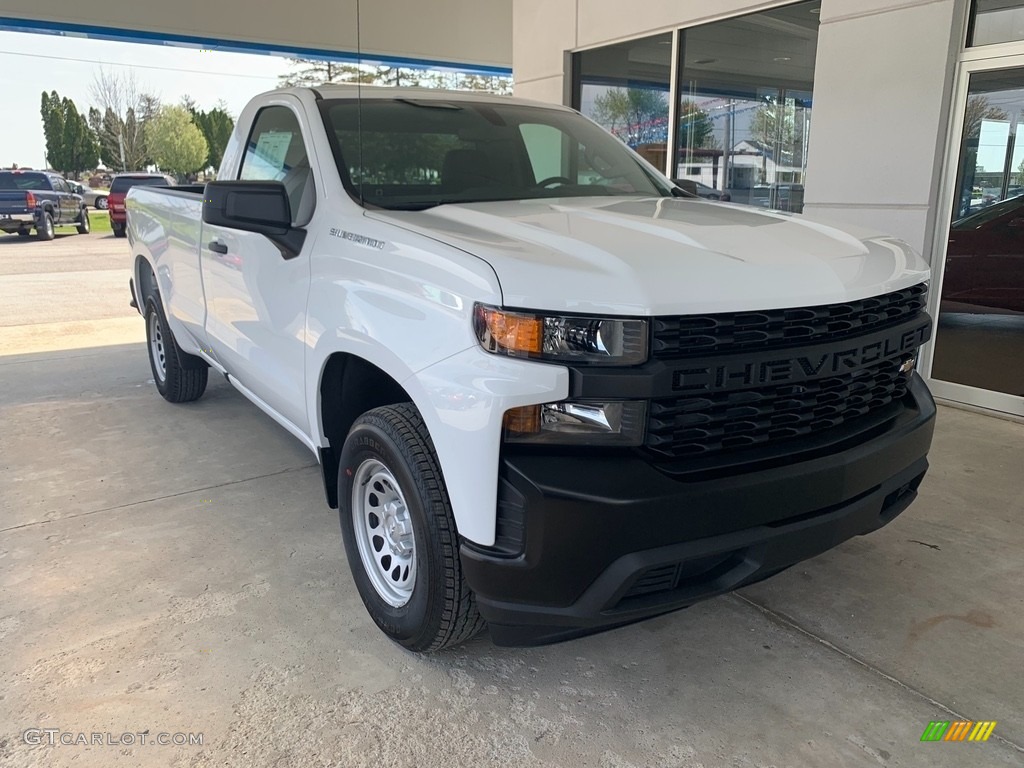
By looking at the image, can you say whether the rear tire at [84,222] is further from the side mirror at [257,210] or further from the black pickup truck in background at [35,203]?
the side mirror at [257,210]

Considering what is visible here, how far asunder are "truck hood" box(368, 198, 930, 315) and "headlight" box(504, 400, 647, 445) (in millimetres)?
255

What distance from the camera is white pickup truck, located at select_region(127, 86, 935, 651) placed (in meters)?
2.05

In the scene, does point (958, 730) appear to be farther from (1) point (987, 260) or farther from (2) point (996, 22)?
(2) point (996, 22)

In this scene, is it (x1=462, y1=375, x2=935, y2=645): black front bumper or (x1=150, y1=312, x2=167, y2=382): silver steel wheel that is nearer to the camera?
(x1=462, y1=375, x2=935, y2=645): black front bumper

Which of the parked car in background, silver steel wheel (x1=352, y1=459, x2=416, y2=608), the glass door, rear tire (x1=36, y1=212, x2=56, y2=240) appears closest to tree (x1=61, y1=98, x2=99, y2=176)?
the parked car in background

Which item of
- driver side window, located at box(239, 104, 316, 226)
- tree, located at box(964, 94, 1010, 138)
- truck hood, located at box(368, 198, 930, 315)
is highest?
tree, located at box(964, 94, 1010, 138)

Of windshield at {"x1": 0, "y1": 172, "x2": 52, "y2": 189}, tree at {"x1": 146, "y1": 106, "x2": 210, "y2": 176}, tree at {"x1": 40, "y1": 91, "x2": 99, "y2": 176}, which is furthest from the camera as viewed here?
tree at {"x1": 40, "y1": 91, "x2": 99, "y2": 176}

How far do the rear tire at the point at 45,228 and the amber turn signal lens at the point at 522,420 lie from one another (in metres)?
23.0

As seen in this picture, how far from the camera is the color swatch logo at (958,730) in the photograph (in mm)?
2328

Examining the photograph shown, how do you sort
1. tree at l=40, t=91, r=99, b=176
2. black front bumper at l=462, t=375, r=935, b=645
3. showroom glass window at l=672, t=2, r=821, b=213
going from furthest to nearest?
tree at l=40, t=91, r=99, b=176
showroom glass window at l=672, t=2, r=821, b=213
black front bumper at l=462, t=375, r=935, b=645

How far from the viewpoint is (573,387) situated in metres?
2.04

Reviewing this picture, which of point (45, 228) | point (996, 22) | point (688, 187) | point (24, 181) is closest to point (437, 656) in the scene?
point (688, 187)

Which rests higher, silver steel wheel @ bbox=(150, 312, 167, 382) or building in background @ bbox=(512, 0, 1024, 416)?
building in background @ bbox=(512, 0, 1024, 416)

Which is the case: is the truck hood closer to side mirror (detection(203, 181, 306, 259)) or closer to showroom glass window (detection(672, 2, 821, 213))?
side mirror (detection(203, 181, 306, 259))
